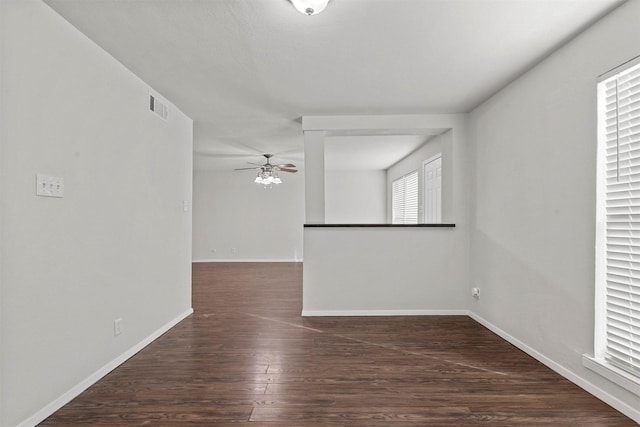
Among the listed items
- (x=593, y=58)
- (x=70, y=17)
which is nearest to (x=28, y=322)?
(x=70, y=17)

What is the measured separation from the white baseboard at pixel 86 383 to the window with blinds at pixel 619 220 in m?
3.30

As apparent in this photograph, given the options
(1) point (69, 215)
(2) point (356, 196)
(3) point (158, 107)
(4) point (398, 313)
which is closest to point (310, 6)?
(1) point (69, 215)

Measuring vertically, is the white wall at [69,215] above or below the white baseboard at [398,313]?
above

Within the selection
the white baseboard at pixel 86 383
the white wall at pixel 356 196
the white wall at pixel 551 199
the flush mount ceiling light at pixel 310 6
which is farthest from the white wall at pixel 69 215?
the white wall at pixel 356 196

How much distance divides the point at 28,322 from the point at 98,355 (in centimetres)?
70

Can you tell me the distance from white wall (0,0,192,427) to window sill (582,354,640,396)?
3.26 metres

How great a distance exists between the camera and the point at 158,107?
10.5 feet

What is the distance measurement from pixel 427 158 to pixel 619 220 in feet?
11.9

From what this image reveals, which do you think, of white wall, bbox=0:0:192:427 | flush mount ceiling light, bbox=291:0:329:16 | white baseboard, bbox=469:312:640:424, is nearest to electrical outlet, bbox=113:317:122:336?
white wall, bbox=0:0:192:427

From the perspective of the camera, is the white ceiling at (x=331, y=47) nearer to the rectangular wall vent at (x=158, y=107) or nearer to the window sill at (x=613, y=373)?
the rectangular wall vent at (x=158, y=107)

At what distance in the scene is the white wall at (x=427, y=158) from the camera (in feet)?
12.9

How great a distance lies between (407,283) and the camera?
3.87 meters

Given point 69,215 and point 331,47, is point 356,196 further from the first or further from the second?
point 69,215

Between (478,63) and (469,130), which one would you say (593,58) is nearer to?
(478,63)
